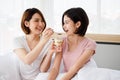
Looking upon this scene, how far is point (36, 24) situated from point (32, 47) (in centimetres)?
20

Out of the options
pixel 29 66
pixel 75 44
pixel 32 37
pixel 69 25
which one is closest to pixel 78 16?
pixel 69 25

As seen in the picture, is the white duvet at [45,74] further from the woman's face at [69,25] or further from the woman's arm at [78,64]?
the woman's face at [69,25]

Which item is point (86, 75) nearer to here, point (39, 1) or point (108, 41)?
point (108, 41)

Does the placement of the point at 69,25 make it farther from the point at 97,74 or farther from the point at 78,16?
the point at 97,74

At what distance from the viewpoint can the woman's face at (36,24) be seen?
190cm

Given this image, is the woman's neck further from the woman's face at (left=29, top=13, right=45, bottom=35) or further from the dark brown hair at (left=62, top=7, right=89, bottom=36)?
the dark brown hair at (left=62, top=7, right=89, bottom=36)

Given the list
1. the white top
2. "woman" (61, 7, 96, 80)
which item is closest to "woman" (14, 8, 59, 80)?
the white top

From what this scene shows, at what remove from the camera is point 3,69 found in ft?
6.33

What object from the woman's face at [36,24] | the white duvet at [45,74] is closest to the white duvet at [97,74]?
the white duvet at [45,74]

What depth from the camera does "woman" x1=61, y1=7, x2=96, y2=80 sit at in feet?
5.64

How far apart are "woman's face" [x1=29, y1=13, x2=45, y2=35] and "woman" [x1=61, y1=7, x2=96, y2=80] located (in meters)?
0.22

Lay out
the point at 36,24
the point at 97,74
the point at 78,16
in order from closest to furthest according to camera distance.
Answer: the point at 97,74 → the point at 78,16 → the point at 36,24

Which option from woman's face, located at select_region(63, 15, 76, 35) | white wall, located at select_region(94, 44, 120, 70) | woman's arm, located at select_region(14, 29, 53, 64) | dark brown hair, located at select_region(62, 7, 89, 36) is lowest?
white wall, located at select_region(94, 44, 120, 70)

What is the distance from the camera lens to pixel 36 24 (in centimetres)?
190
